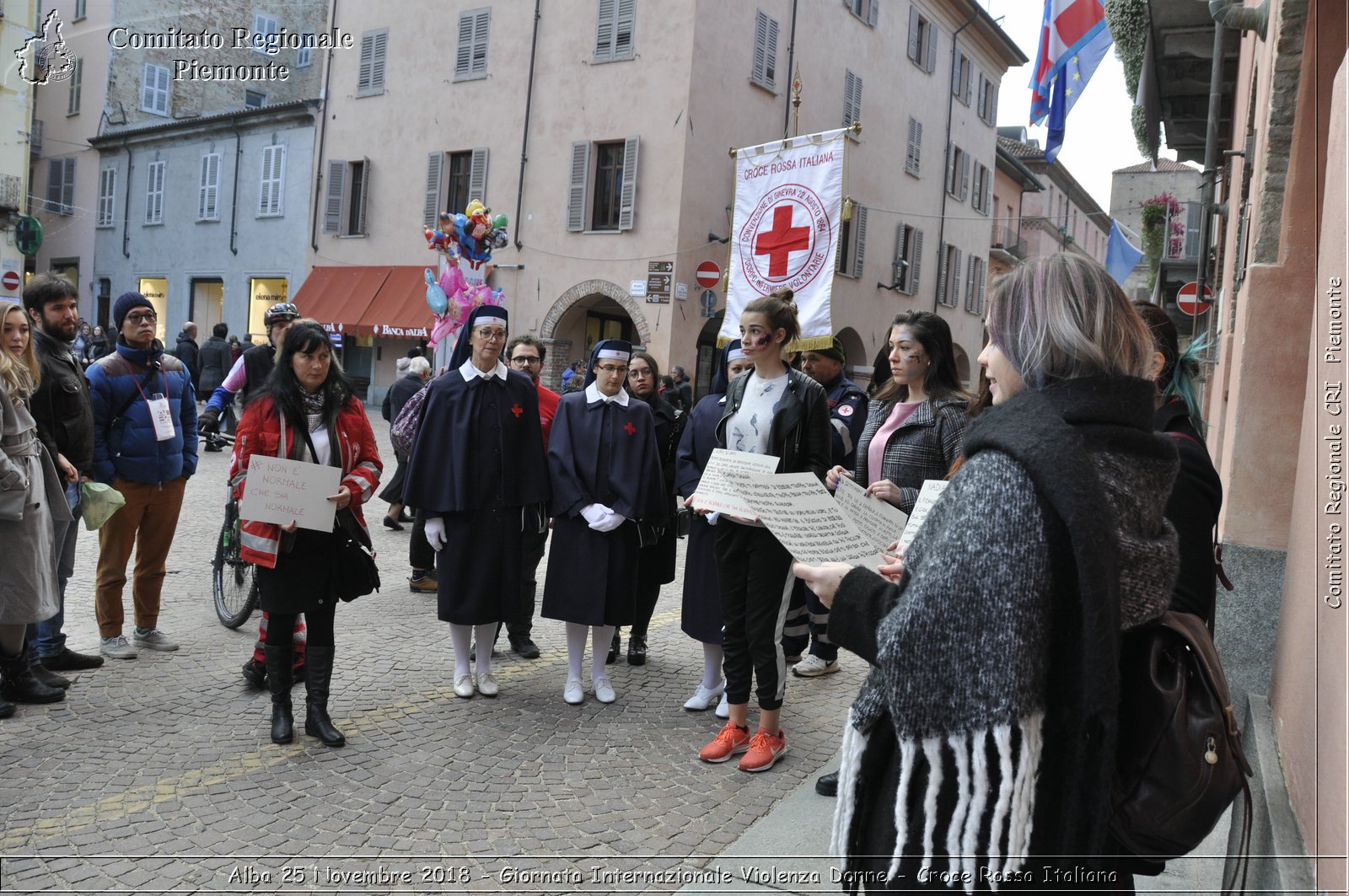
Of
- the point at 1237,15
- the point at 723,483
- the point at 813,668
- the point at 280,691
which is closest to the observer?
the point at 723,483

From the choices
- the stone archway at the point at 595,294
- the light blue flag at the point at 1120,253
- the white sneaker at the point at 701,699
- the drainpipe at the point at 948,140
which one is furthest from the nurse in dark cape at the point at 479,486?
the drainpipe at the point at 948,140

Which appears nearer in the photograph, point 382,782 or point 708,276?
point 382,782

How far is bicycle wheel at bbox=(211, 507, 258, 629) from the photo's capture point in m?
6.22

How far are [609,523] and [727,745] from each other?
1.25m

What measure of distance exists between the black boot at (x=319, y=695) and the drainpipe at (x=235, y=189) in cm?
2521

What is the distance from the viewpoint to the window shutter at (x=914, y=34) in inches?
1080

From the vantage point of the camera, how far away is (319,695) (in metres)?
4.39

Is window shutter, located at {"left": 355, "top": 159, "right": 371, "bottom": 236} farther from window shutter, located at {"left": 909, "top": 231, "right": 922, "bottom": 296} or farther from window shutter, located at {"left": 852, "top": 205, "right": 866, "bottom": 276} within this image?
window shutter, located at {"left": 909, "top": 231, "right": 922, "bottom": 296}

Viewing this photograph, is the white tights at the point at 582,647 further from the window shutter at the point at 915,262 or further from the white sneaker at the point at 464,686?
the window shutter at the point at 915,262

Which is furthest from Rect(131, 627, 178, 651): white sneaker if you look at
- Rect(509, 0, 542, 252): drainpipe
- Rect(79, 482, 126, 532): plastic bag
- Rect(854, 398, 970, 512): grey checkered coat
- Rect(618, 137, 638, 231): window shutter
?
Rect(509, 0, 542, 252): drainpipe

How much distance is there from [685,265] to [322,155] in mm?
10531

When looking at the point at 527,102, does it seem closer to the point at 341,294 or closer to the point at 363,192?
the point at 363,192

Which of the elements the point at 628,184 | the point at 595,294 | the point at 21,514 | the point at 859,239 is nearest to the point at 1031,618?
the point at 21,514

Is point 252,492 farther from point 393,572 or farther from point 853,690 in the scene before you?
point 393,572
